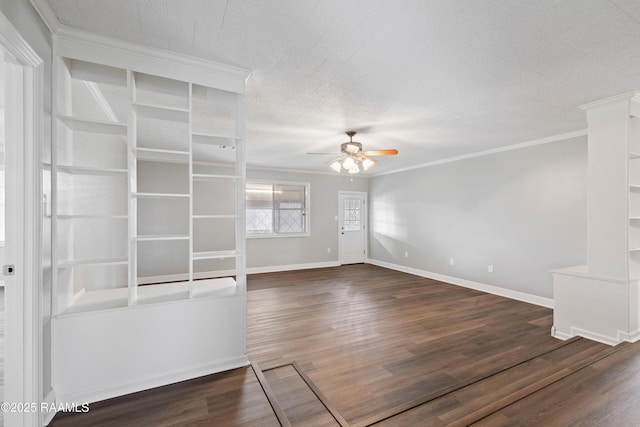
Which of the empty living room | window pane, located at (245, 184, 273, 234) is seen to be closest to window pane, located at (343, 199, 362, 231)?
window pane, located at (245, 184, 273, 234)

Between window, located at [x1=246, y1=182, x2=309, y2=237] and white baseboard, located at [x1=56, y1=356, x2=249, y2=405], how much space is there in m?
4.27

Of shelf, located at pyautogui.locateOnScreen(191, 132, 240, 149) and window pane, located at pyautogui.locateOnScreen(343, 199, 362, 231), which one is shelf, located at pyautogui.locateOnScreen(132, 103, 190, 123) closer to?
shelf, located at pyautogui.locateOnScreen(191, 132, 240, 149)

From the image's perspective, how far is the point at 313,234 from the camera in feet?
23.5

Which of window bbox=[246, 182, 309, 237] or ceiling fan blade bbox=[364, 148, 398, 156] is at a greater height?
ceiling fan blade bbox=[364, 148, 398, 156]

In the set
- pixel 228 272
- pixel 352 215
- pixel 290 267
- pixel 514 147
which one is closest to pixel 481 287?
pixel 514 147

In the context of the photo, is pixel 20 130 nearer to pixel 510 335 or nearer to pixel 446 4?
pixel 446 4

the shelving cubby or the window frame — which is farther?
the window frame

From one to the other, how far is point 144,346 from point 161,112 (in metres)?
1.77

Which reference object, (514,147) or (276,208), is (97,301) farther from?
(514,147)

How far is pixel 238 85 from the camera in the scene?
2.34m

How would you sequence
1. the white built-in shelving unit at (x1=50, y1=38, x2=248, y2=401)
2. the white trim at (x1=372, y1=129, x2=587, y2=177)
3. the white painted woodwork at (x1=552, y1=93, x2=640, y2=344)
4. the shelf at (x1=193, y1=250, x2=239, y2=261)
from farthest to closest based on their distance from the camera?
the white trim at (x1=372, y1=129, x2=587, y2=177), the white painted woodwork at (x1=552, y1=93, x2=640, y2=344), the shelf at (x1=193, y1=250, x2=239, y2=261), the white built-in shelving unit at (x1=50, y1=38, x2=248, y2=401)

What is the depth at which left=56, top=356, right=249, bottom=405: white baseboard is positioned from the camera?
1.86 metres

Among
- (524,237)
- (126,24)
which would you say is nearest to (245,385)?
(126,24)

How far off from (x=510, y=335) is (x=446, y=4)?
330cm
